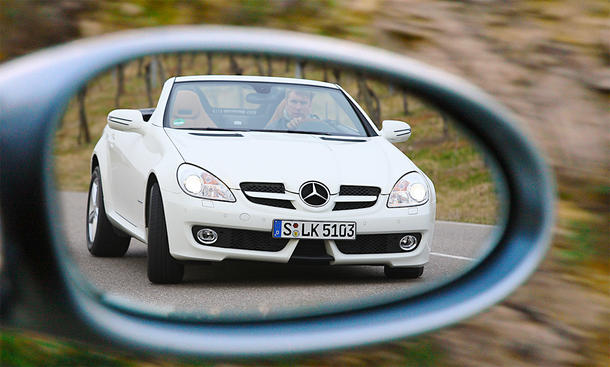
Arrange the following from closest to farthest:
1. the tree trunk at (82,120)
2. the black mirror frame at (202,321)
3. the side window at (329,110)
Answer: the black mirror frame at (202,321), the tree trunk at (82,120), the side window at (329,110)

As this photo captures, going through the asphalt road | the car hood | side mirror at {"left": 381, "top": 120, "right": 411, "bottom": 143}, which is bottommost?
the asphalt road

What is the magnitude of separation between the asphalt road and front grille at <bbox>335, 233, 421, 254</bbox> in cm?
5

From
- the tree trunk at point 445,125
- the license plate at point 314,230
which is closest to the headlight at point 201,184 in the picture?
the license plate at point 314,230

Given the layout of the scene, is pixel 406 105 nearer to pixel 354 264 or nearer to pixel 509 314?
pixel 354 264

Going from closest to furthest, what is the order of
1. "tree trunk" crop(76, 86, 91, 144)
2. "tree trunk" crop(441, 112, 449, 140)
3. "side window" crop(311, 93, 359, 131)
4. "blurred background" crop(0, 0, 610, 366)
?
"tree trunk" crop(76, 86, 91, 144) → "side window" crop(311, 93, 359, 131) → "tree trunk" crop(441, 112, 449, 140) → "blurred background" crop(0, 0, 610, 366)

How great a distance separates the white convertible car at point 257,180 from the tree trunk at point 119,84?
0.03 meters

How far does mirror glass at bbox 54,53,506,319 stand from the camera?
1.53m

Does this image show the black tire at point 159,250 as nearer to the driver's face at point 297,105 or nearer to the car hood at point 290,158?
the car hood at point 290,158

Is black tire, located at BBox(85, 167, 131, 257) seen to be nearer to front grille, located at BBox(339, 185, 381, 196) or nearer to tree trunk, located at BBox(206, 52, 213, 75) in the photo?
tree trunk, located at BBox(206, 52, 213, 75)

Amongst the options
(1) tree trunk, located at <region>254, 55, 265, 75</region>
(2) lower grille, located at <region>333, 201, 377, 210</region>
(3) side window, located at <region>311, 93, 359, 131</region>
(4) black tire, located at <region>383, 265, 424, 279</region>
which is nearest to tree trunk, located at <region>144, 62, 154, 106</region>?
(1) tree trunk, located at <region>254, 55, 265, 75</region>

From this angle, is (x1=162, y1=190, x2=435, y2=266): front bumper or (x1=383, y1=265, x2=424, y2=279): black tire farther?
(x1=383, y1=265, x2=424, y2=279): black tire

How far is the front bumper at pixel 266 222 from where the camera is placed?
1.54 m

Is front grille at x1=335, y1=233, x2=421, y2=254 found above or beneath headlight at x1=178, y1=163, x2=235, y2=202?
beneath

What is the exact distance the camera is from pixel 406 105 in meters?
1.76
